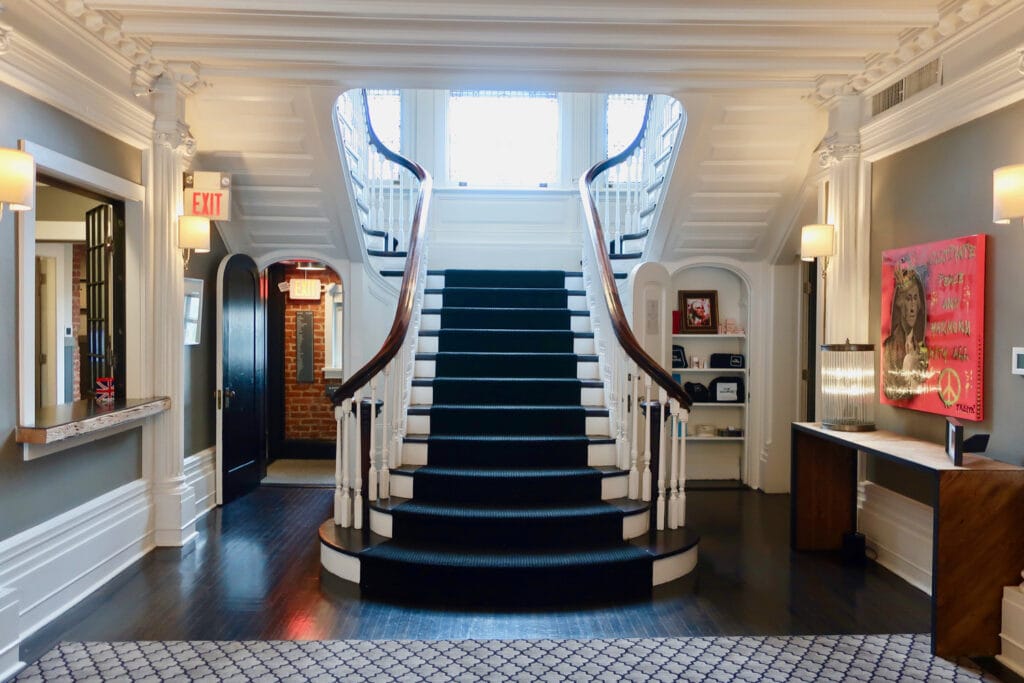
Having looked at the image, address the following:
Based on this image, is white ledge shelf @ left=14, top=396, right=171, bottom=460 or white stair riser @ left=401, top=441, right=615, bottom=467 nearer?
white ledge shelf @ left=14, top=396, right=171, bottom=460

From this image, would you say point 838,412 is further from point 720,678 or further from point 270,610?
point 270,610

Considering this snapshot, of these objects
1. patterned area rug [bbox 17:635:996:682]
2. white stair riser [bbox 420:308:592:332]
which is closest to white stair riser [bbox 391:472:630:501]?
patterned area rug [bbox 17:635:996:682]

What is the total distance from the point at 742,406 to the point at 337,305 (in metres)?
4.50

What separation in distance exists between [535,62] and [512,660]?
11.2 feet

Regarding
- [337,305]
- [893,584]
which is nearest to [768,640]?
[893,584]

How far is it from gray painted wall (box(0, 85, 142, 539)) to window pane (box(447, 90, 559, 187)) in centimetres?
454

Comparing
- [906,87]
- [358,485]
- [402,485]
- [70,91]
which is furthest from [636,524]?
[70,91]

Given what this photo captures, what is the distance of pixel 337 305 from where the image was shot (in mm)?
7965

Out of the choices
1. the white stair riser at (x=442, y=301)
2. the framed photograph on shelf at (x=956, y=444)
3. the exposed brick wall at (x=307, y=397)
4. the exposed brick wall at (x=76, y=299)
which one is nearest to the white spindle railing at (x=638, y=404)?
the white stair riser at (x=442, y=301)

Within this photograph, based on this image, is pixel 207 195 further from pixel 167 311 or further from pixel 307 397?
pixel 307 397

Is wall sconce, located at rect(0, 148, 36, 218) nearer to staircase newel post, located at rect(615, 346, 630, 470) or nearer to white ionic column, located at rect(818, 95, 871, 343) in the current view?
staircase newel post, located at rect(615, 346, 630, 470)

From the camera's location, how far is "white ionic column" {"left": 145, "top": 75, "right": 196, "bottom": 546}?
14.6 feet

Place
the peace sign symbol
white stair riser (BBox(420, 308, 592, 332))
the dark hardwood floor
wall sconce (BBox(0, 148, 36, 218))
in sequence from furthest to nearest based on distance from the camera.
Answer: white stair riser (BBox(420, 308, 592, 332)) < the peace sign symbol < the dark hardwood floor < wall sconce (BBox(0, 148, 36, 218))

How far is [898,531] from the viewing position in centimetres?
419
